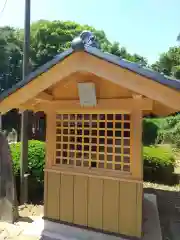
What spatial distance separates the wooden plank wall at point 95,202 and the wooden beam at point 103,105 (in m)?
1.16

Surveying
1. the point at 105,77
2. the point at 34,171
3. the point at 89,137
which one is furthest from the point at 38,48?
the point at 105,77

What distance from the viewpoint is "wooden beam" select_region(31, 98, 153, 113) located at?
3953mm

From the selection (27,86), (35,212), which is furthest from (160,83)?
(35,212)

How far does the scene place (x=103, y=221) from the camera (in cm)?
425

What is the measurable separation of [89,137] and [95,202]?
1121mm

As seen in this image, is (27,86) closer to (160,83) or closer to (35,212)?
(160,83)

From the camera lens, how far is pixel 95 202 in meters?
4.29

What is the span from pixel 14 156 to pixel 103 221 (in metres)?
3.49

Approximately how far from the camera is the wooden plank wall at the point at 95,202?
4051 millimetres

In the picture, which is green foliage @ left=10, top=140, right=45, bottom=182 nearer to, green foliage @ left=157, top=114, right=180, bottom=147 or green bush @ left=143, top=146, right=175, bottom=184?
green bush @ left=143, top=146, right=175, bottom=184

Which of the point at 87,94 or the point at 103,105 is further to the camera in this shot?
the point at 103,105

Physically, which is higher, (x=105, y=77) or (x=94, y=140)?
(x=105, y=77)

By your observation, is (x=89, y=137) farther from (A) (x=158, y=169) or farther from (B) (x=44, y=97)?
(A) (x=158, y=169)

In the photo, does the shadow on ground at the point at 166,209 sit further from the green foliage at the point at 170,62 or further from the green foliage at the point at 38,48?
the green foliage at the point at 38,48
